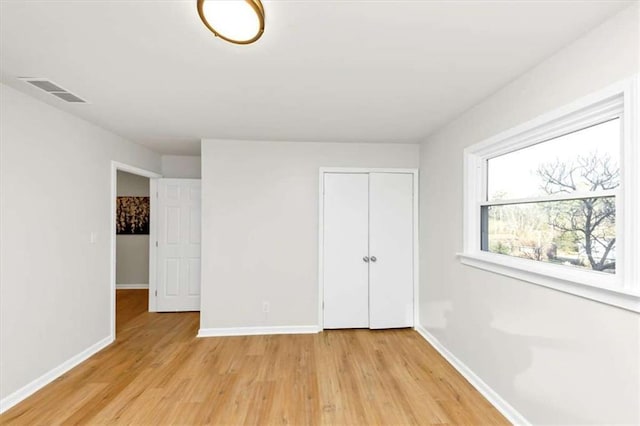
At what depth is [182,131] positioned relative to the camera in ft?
10.2

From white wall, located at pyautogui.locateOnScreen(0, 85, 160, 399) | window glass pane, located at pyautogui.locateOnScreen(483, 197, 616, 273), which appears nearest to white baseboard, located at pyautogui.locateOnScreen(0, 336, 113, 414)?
white wall, located at pyautogui.locateOnScreen(0, 85, 160, 399)

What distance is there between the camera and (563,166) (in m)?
1.71

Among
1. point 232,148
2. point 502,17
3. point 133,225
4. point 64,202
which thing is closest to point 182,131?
point 232,148

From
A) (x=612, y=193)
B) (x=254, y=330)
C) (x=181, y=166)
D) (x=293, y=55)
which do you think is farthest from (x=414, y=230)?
(x=181, y=166)

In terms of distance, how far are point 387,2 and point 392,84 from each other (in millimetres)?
793

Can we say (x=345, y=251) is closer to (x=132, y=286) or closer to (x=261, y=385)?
(x=261, y=385)

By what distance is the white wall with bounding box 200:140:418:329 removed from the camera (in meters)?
3.38

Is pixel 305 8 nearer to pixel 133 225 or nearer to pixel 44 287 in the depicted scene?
pixel 44 287

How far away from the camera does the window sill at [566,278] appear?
4.13 ft

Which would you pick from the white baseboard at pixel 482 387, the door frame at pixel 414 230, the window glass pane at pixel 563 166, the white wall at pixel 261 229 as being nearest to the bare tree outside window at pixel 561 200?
the window glass pane at pixel 563 166

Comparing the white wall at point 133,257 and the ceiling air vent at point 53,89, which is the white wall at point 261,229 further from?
the white wall at point 133,257

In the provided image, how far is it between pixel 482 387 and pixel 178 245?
4.04m

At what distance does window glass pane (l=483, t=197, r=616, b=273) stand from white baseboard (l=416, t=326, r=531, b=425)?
1.06 meters

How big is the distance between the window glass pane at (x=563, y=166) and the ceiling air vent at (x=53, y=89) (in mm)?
3449
